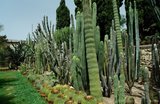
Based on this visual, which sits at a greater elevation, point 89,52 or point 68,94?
point 89,52

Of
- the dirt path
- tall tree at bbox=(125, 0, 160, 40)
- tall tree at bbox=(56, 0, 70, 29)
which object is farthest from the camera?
tall tree at bbox=(56, 0, 70, 29)

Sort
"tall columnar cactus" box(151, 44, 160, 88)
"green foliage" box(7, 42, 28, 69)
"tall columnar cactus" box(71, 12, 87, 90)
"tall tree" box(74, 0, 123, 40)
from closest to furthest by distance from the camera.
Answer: "tall columnar cactus" box(151, 44, 160, 88)
"tall columnar cactus" box(71, 12, 87, 90)
"tall tree" box(74, 0, 123, 40)
"green foliage" box(7, 42, 28, 69)

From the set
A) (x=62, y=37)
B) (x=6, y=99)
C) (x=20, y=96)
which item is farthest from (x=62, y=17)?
(x=6, y=99)

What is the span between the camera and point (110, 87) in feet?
28.1

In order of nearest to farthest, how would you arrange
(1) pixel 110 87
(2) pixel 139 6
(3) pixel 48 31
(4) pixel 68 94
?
1. (4) pixel 68 94
2. (1) pixel 110 87
3. (3) pixel 48 31
4. (2) pixel 139 6

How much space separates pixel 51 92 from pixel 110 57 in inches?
70.2

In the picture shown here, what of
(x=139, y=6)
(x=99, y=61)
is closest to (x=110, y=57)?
(x=99, y=61)

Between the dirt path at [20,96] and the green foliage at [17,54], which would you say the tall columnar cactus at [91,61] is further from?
the green foliage at [17,54]

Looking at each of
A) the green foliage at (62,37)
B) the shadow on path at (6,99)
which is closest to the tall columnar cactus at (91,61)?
the shadow on path at (6,99)

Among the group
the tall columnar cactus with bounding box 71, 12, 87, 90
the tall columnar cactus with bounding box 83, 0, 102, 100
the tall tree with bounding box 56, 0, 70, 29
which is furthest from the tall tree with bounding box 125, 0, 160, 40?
the tall tree with bounding box 56, 0, 70, 29

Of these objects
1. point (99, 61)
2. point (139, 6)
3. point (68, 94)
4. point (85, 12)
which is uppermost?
point (139, 6)

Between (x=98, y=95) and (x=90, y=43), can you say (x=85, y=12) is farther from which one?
(x=98, y=95)

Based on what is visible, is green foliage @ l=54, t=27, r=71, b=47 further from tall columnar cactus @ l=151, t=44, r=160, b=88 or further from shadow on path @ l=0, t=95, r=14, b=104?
tall columnar cactus @ l=151, t=44, r=160, b=88

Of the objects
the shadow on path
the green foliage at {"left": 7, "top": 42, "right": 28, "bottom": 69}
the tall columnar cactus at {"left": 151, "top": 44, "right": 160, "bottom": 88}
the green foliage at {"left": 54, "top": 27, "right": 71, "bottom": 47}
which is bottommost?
the shadow on path
